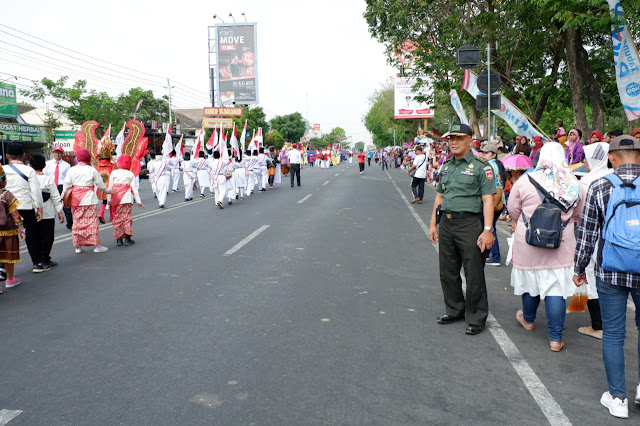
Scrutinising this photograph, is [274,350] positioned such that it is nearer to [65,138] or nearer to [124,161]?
[124,161]

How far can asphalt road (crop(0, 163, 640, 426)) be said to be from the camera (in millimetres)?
Answer: 3352

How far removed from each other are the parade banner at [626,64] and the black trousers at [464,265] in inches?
266

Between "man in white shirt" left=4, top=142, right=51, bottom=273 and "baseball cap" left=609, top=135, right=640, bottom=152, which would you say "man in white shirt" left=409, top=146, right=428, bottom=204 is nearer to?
"man in white shirt" left=4, top=142, right=51, bottom=273

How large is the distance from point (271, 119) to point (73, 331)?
98.0 meters

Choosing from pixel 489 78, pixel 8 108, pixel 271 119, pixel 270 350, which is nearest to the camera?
pixel 270 350

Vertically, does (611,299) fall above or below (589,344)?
above

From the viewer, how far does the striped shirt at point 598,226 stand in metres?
3.27

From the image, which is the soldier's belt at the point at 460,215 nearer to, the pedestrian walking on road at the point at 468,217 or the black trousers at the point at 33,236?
the pedestrian walking on road at the point at 468,217

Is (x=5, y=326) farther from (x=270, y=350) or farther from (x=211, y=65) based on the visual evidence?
(x=211, y=65)

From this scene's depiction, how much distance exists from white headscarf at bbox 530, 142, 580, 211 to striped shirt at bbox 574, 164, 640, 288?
811 millimetres

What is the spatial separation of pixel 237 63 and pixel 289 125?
42.9 metres

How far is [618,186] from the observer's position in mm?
3271

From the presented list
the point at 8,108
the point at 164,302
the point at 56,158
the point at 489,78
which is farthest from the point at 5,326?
the point at 8,108

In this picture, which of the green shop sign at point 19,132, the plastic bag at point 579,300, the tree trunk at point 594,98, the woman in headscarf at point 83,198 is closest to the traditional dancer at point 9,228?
the woman in headscarf at point 83,198
